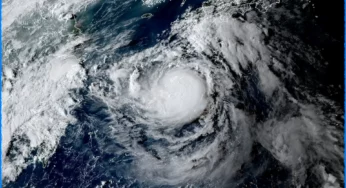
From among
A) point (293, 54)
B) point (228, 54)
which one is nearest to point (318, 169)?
point (293, 54)

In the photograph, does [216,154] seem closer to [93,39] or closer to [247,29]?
[247,29]

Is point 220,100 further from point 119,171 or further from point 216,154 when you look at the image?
point 119,171

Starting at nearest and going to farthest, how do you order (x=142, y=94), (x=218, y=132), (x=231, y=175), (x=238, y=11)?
(x=231, y=175) → (x=218, y=132) → (x=142, y=94) → (x=238, y=11)

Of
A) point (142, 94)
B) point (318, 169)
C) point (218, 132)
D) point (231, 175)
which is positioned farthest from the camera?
point (142, 94)

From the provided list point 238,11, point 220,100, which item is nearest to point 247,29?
point 238,11

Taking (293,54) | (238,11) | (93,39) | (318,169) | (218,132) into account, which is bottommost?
(318,169)

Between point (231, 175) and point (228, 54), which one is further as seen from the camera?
point (228, 54)

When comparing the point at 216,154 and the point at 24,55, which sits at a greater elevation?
the point at 24,55
